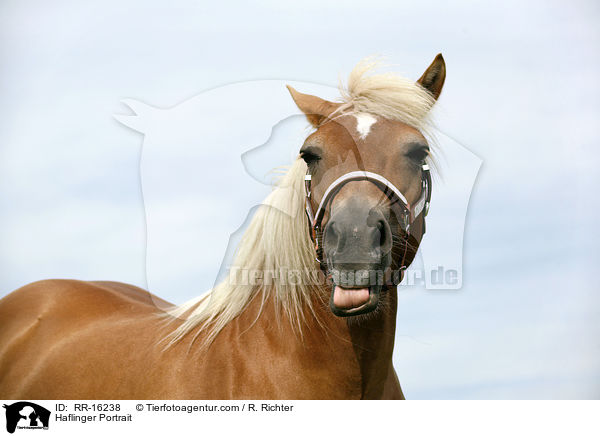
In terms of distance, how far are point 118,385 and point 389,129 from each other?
2.48 m

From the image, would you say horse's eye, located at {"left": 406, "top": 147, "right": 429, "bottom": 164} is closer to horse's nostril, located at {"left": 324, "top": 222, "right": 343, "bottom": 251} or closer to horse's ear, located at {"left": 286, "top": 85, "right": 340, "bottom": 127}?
horse's ear, located at {"left": 286, "top": 85, "right": 340, "bottom": 127}

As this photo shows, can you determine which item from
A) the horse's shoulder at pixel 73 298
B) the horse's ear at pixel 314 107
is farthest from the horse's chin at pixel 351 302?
the horse's shoulder at pixel 73 298

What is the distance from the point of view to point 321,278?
3271mm

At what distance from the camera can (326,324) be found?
316 centimetres

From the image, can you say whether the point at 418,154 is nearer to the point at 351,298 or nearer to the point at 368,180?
the point at 368,180

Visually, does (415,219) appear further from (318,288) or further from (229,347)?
(229,347)

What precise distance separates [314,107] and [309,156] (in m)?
0.43

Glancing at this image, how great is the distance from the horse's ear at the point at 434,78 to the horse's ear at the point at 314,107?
60 cm

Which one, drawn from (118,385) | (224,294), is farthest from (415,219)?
(118,385)

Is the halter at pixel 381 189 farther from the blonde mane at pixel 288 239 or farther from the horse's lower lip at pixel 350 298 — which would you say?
the horse's lower lip at pixel 350 298

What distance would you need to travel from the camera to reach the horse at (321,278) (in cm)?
287
